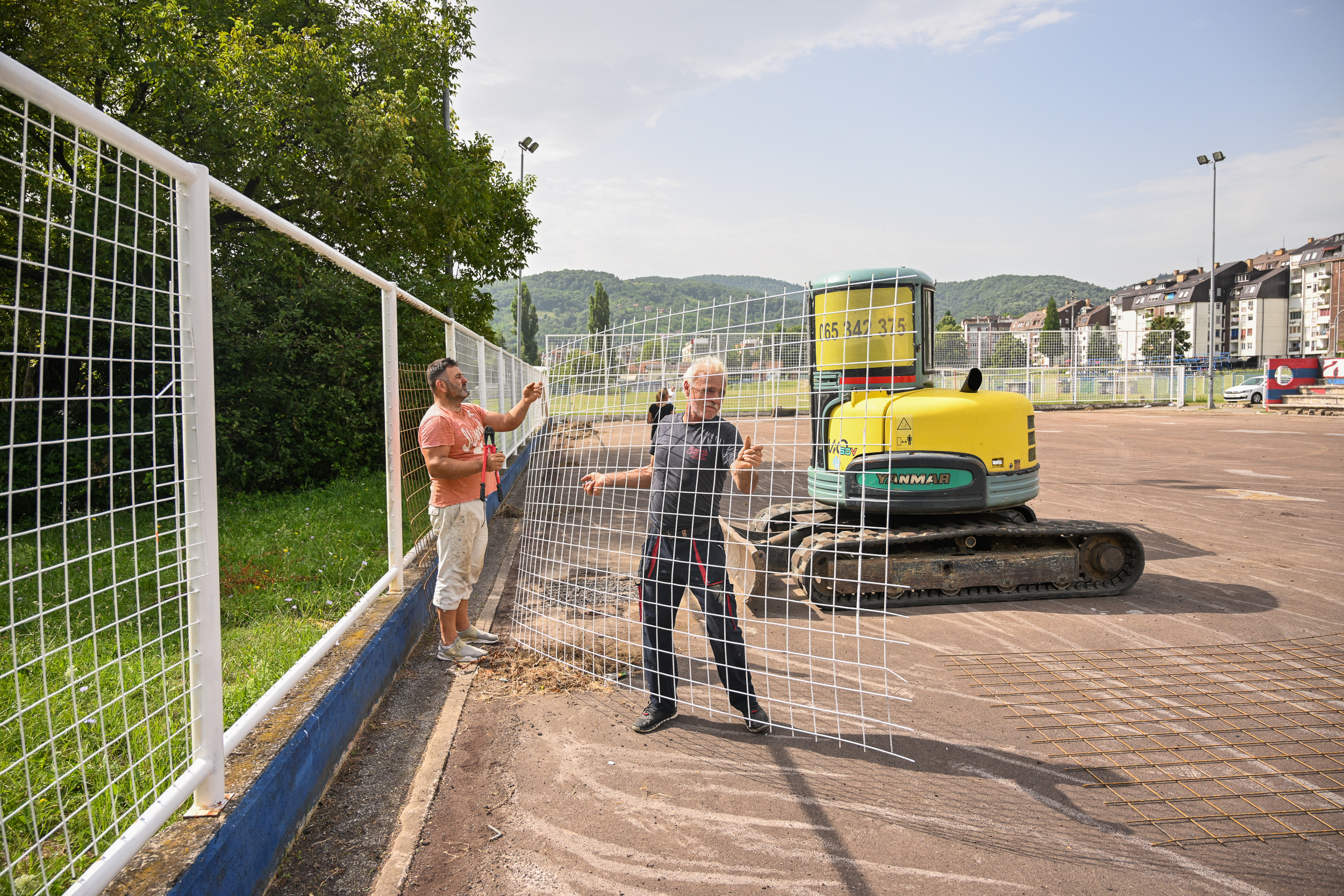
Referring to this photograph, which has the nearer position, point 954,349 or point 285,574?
point 285,574

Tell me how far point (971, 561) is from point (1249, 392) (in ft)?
120

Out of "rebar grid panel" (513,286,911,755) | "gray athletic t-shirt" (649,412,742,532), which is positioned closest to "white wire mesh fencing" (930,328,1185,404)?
"rebar grid panel" (513,286,911,755)

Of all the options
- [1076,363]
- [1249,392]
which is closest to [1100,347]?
[1076,363]

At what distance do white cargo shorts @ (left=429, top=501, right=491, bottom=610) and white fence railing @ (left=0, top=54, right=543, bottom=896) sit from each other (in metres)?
0.44

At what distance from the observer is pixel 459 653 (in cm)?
543

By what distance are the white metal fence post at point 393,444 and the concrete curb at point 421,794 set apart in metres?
1.02

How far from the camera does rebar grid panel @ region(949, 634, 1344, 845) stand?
352 centimetres

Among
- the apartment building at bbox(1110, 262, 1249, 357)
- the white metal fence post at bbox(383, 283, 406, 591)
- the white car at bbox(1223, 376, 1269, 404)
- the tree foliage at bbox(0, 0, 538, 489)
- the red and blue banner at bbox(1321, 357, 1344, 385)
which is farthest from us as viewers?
the apartment building at bbox(1110, 262, 1249, 357)

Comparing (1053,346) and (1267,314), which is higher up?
(1267,314)

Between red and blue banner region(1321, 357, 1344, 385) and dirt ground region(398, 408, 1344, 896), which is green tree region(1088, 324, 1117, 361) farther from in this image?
dirt ground region(398, 408, 1344, 896)

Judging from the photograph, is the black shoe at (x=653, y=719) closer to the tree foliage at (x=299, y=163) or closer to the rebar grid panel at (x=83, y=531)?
the rebar grid panel at (x=83, y=531)

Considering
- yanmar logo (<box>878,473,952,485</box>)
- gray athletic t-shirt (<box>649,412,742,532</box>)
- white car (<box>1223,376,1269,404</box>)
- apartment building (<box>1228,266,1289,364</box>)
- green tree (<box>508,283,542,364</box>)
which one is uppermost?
apartment building (<box>1228,266,1289,364</box>)

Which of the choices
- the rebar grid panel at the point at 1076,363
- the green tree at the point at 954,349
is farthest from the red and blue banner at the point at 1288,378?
the green tree at the point at 954,349

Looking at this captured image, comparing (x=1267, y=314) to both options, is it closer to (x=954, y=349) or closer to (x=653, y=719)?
(x=954, y=349)
